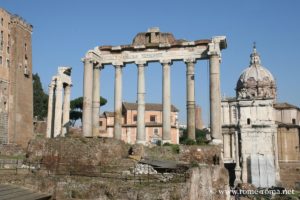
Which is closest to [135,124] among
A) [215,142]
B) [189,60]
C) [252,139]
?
[252,139]

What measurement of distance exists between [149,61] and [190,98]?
440 centimetres

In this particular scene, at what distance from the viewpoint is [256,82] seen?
68.9 metres

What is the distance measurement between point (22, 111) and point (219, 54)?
26.5m

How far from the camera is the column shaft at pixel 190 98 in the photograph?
28.3 meters

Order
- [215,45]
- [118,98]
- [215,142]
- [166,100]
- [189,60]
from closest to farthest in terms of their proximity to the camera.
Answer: [215,142] → [215,45] → [189,60] → [166,100] → [118,98]

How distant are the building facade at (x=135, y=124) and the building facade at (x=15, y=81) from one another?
12.9 m

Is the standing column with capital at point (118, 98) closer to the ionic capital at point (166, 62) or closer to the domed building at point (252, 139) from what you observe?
the ionic capital at point (166, 62)

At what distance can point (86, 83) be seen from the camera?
29750 mm

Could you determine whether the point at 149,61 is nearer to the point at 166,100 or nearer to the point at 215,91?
the point at 166,100

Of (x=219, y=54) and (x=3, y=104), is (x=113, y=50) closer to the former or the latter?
(x=219, y=54)

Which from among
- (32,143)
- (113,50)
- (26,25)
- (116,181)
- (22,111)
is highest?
(26,25)

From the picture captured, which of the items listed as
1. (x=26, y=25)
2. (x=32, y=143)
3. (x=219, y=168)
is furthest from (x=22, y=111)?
(x=219, y=168)

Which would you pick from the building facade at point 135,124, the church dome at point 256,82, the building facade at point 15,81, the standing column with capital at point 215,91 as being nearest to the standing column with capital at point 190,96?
the standing column with capital at point 215,91

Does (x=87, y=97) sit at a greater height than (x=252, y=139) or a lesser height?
greater
